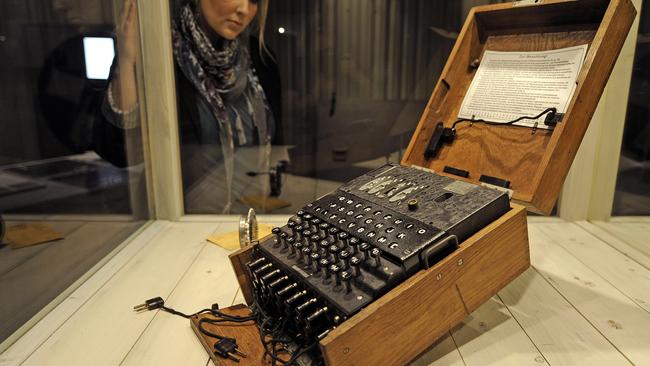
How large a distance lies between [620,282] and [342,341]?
1.20 metres

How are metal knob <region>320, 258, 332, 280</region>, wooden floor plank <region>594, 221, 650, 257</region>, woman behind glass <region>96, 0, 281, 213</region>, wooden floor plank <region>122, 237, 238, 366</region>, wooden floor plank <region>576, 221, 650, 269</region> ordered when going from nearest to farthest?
metal knob <region>320, 258, 332, 280</region>
wooden floor plank <region>122, 237, 238, 366</region>
wooden floor plank <region>576, 221, 650, 269</region>
wooden floor plank <region>594, 221, 650, 257</region>
woman behind glass <region>96, 0, 281, 213</region>

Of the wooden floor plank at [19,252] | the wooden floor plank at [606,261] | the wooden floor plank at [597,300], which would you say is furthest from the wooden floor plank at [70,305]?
the wooden floor plank at [606,261]

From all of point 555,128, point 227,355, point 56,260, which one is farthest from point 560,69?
point 56,260

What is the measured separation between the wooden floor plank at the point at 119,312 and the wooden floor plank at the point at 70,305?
0.02m

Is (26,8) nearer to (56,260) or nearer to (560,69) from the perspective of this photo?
(56,260)

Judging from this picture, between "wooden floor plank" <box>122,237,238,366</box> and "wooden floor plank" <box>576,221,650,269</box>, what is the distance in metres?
1.52

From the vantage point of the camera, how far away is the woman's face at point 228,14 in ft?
7.47

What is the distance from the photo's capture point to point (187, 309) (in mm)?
1466

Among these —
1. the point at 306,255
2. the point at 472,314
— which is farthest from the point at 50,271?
the point at 472,314

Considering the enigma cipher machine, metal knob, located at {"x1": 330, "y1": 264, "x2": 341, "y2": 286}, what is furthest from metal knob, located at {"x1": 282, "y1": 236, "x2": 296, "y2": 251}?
metal knob, located at {"x1": 330, "y1": 264, "x2": 341, "y2": 286}

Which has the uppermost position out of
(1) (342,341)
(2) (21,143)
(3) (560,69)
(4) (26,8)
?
(4) (26,8)

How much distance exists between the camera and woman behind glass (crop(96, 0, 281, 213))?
2262 millimetres

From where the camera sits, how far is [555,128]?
1254 millimetres

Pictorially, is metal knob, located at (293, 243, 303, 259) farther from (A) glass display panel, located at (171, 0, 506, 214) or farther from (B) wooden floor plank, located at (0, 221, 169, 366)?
(A) glass display panel, located at (171, 0, 506, 214)
